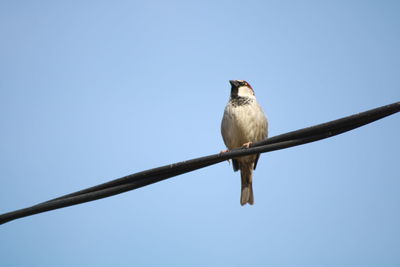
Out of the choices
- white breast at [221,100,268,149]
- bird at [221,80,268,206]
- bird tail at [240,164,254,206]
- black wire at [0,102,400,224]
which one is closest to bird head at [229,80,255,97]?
bird at [221,80,268,206]

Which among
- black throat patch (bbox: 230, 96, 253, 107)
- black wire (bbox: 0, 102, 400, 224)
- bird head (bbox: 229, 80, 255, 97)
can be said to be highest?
bird head (bbox: 229, 80, 255, 97)

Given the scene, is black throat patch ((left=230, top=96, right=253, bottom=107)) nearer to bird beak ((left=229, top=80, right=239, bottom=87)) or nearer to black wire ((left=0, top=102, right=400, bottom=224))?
bird beak ((left=229, top=80, right=239, bottom=87))

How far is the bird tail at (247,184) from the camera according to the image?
6090 mm

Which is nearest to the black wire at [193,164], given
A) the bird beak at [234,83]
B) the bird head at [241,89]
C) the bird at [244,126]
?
the bird at [244,126]

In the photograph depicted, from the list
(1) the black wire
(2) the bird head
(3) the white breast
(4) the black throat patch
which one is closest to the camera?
(1) the black wire

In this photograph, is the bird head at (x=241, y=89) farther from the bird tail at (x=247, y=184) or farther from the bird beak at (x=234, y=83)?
the bird tail at (x=247, y=184)

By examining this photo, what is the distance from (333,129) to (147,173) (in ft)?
4.26

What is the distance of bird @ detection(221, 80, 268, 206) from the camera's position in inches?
231

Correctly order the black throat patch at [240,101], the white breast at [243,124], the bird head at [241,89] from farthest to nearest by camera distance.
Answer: the bird head at [241,89]
the black throat patch at [240,101]
the white breast at [243,124]

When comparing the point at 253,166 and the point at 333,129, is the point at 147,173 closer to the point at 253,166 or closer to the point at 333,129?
the point at 333,129

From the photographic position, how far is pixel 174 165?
2807 mm

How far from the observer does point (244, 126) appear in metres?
5.83

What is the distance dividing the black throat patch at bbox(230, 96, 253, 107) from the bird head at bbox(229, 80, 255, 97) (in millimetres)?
102

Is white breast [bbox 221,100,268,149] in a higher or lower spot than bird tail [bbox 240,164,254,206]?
higher
